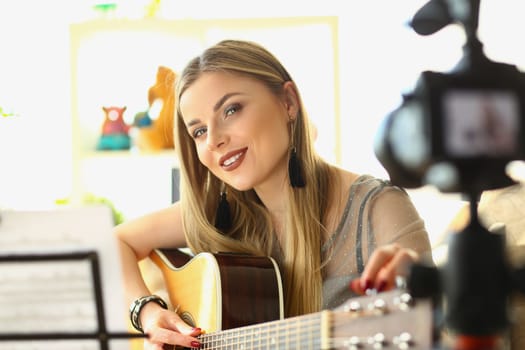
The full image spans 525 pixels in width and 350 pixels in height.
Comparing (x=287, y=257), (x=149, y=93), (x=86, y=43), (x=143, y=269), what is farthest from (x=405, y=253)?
(x=86, y=43)

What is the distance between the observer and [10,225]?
797 millimetres

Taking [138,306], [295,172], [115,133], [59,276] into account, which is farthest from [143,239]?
[115,133]

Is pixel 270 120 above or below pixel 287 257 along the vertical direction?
above

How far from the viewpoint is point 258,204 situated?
60.7 inches

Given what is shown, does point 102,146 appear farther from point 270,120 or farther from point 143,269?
point 270,120

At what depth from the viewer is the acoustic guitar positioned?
76cm

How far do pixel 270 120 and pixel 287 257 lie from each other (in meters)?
0.26

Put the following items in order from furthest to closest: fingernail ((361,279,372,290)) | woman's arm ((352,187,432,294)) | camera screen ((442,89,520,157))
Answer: woman's arm ((352,187,432,294)) → fingernail ((361,279,372,290)) → camera screen ((442,89,520,157))

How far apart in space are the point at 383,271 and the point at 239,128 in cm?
61

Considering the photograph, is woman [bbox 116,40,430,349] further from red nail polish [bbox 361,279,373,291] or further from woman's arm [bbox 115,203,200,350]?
red nail polish [bbox 361,279,373,291]

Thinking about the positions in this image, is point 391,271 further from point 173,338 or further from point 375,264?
point 173,338

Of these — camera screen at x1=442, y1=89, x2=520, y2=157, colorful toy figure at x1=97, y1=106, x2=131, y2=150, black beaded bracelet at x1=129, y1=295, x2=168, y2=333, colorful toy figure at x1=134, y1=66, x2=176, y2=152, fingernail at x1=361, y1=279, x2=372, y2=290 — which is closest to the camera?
camera screen at x1=442, y1=89, x2=520, y2=157

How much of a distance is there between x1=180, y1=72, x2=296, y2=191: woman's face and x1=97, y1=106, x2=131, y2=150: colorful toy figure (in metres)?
1.59

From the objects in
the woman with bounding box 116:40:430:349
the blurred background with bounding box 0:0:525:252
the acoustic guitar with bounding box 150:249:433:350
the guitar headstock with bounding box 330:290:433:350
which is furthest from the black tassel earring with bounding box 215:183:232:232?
the blurred background with bounding box 0:0:525:252
